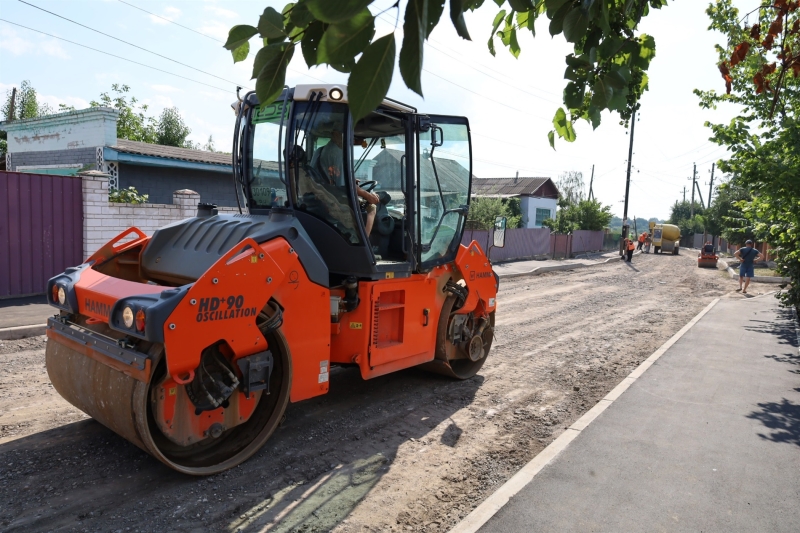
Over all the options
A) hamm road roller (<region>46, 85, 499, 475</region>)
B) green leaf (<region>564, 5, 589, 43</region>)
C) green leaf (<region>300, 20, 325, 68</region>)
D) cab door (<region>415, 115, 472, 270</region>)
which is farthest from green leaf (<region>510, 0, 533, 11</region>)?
cab door (<region>415, 115, 472, 270</region>)

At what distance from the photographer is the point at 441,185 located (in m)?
6.01

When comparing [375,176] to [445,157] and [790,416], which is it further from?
[790,416]

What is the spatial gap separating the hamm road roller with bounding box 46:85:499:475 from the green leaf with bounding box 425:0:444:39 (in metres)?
2.18

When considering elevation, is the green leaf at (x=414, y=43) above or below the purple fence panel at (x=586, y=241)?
above

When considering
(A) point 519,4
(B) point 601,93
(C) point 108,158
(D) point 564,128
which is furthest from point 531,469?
(C) point 108,158

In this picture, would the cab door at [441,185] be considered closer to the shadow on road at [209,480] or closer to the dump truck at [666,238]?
the shadow on road at [209,480]

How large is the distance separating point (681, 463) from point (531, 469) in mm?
1243

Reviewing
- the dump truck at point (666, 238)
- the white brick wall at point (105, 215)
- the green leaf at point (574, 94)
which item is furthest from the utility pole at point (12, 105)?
the dump truck at point (666, 238)

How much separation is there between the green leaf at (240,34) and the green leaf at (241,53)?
0.23ft

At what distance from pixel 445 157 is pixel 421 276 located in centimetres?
126

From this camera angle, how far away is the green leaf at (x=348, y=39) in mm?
1322

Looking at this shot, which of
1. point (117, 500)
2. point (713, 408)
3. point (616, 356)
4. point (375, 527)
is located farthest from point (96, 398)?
point (616, 356)

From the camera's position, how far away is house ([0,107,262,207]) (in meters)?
15.9

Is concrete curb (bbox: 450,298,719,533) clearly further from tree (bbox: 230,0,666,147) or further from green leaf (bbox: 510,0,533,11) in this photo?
green leaf (bbox: 510,0,533,11)
